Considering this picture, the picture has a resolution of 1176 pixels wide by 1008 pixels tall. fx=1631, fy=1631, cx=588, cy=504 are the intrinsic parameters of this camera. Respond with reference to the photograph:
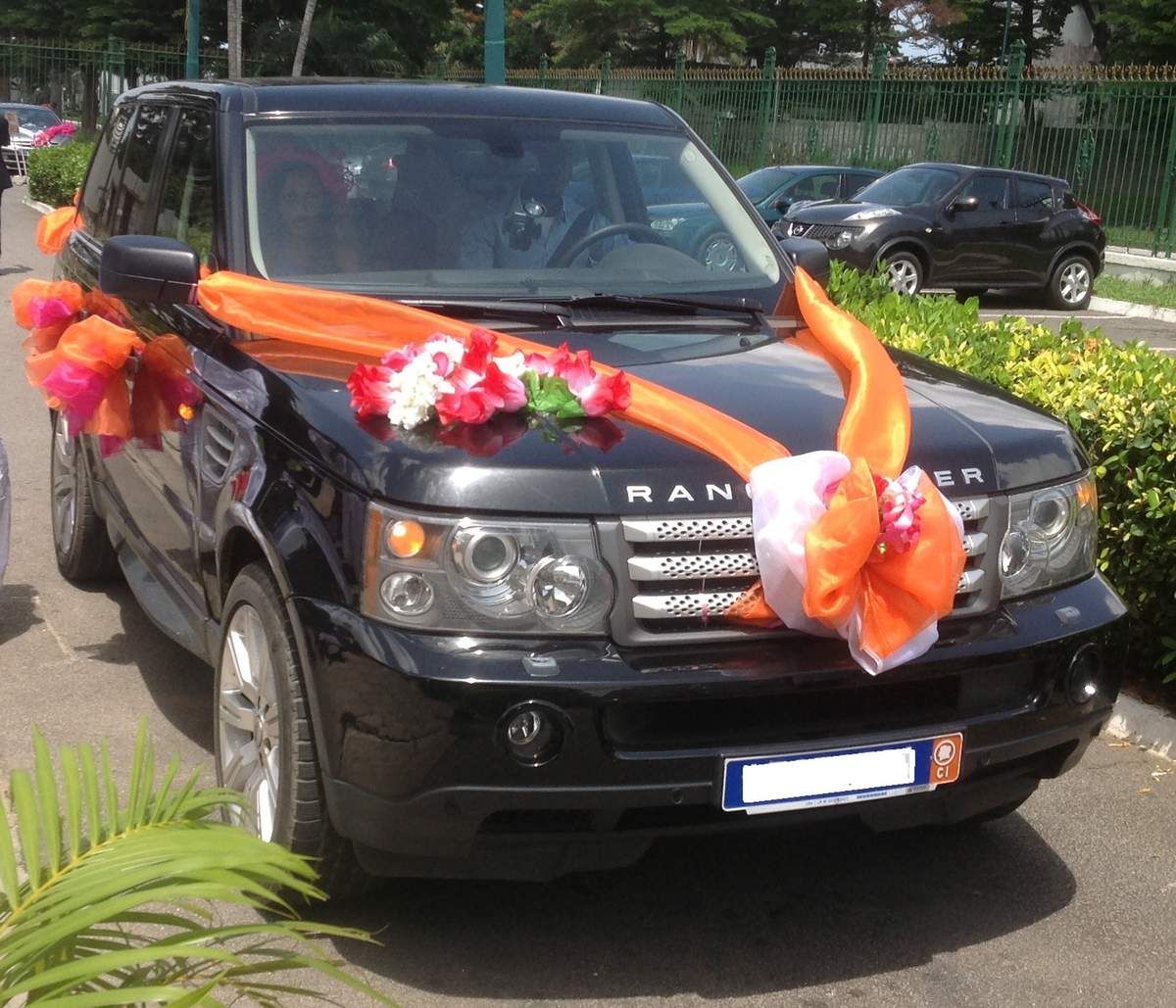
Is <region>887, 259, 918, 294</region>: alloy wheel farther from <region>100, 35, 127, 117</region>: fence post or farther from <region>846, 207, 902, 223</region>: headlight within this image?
<region>100, 35, 127, 117</region>: fence post

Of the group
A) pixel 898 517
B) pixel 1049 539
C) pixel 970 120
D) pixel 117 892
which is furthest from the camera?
pixel 970 120

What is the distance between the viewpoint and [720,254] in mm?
4918

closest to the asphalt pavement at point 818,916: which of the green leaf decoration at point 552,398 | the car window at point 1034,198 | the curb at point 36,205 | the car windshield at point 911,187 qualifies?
the green leaf decoration at point 552,398

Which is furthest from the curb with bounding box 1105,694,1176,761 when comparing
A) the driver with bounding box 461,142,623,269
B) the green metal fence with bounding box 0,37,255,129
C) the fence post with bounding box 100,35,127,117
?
the green metal fence with bounding box 0,37,255,129

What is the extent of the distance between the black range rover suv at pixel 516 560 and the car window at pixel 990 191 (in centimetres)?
1528

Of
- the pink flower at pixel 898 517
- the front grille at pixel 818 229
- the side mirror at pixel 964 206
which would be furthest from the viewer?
the side mirror at pixel 964 206

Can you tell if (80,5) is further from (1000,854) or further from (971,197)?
(1000,854)

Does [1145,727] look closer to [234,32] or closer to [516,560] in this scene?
[516,560]

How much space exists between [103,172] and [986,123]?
20343 mm

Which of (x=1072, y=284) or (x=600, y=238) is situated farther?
(x=1072, y=284)

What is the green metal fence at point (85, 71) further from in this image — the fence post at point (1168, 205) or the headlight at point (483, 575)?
the headlight at point (483, 575)

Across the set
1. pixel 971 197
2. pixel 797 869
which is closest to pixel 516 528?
pixel 797 869

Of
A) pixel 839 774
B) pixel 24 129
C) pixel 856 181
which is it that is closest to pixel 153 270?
pixel 839 774

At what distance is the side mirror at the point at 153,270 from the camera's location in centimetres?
415
